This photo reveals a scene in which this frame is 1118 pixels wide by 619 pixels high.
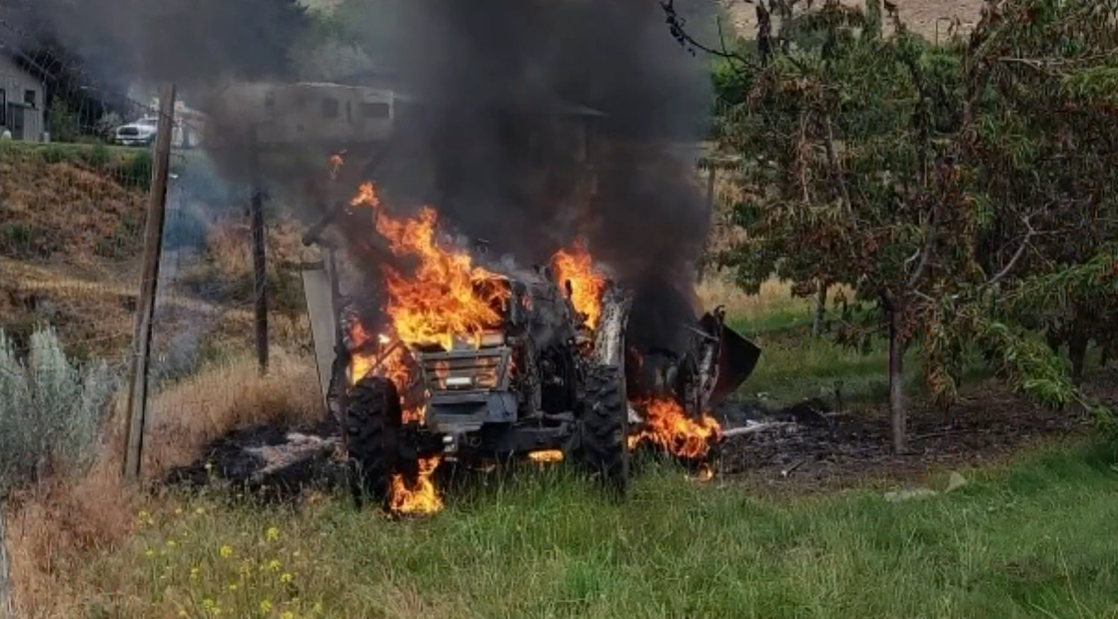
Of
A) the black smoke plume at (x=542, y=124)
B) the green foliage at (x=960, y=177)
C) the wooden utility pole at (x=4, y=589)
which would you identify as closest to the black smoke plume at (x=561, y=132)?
the black smoke plume at (x=542, y=124)

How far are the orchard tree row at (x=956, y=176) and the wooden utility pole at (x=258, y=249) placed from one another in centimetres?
401

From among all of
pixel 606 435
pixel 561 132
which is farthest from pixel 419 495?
pixel 561 132

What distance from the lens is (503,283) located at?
10.1m

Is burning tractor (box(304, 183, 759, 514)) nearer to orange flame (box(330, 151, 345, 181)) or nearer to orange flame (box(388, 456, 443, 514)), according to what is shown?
orange flame (box(388, 456, 443, 514))

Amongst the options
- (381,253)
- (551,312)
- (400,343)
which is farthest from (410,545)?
(381,253)

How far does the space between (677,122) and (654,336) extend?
3415mm

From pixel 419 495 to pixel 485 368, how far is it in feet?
3.23

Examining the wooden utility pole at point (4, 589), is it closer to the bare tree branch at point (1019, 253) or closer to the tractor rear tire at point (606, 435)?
the tractor rear tire at point (606, 435)

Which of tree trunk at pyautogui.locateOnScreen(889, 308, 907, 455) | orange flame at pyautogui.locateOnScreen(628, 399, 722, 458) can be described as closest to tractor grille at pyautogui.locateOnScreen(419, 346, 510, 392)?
orange flame at pyautogui.locateOnScreen(628, 399, 722, 458)

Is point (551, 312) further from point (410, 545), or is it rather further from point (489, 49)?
point (489, 49)

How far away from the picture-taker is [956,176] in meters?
9.73

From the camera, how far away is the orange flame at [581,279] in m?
12.2

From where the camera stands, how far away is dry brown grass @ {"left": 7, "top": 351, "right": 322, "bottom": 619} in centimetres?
682

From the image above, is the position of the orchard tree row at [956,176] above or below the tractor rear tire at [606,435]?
above
